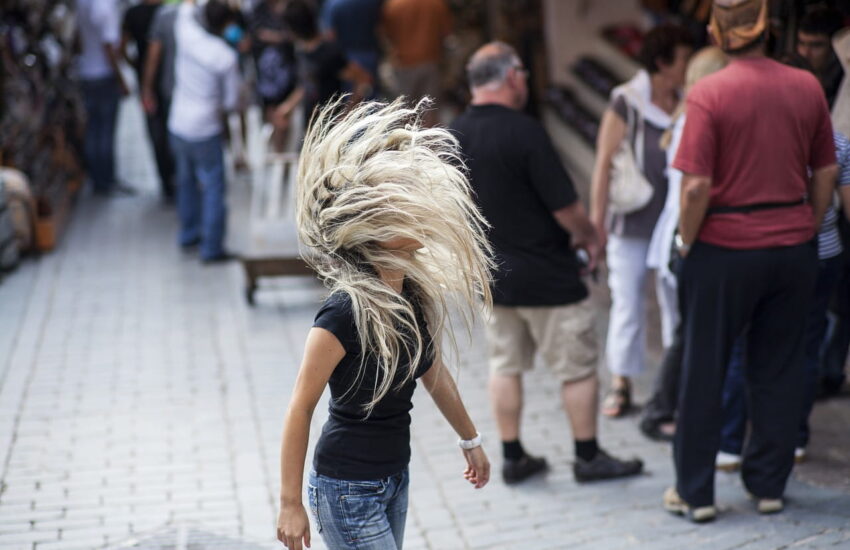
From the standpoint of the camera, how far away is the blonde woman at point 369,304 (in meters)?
2.88

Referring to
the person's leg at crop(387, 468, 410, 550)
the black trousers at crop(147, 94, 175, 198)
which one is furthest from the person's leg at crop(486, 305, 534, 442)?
the black trousers at crop(147, 94, 175, 198)

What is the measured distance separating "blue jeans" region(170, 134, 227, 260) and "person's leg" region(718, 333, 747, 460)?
493 cm

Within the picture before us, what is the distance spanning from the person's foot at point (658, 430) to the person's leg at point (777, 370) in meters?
0.87

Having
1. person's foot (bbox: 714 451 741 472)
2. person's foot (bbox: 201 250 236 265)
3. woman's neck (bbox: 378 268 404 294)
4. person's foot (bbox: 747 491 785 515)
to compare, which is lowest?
person's foot (bbox: 201 250 236 265)

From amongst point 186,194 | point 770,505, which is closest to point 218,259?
point 186,194

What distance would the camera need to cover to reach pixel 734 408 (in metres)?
4.89

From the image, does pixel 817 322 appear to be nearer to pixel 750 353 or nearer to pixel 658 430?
pixel 750 353

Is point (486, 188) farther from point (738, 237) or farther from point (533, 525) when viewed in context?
point (533, 525)

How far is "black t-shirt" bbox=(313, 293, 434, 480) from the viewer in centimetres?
296

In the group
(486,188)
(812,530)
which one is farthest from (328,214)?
(812,530)

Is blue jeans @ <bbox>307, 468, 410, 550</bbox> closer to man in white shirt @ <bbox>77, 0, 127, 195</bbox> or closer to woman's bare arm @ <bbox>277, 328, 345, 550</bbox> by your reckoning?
woman's bare arm @ <bbox>277, 328, 345, 550</bbox>

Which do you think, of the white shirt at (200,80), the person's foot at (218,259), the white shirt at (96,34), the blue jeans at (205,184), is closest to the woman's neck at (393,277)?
the white shirt at (200,80)

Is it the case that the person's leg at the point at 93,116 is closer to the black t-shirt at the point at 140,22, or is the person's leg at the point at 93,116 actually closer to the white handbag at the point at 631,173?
the black t-shirt at the point at 140,22

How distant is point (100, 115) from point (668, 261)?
740cm
